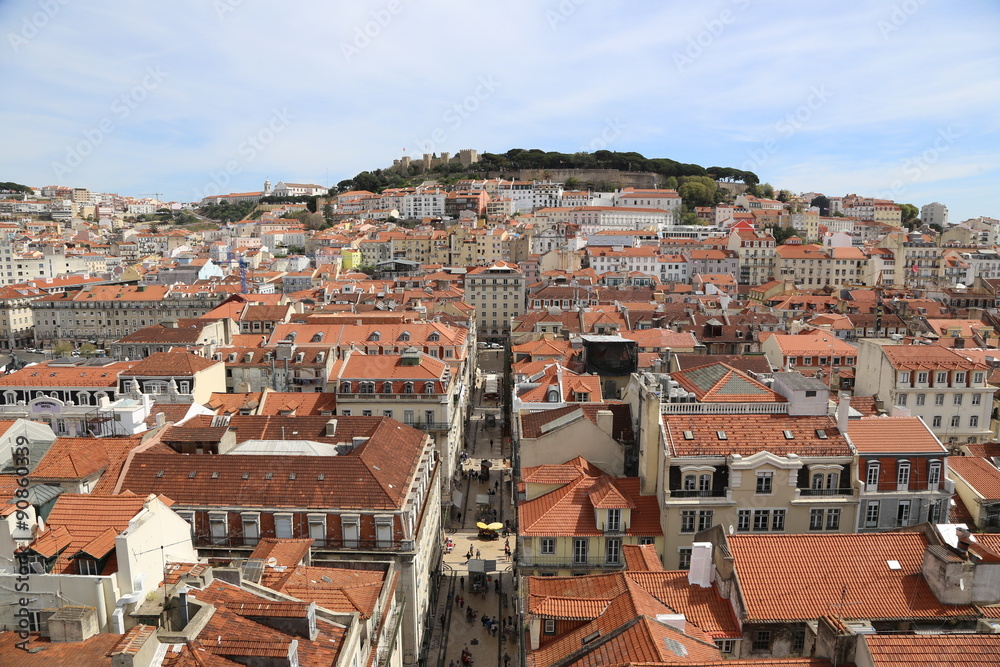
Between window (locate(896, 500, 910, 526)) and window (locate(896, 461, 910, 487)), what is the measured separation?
80 centimetres

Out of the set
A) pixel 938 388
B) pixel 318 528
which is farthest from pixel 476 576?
pixel 938 388

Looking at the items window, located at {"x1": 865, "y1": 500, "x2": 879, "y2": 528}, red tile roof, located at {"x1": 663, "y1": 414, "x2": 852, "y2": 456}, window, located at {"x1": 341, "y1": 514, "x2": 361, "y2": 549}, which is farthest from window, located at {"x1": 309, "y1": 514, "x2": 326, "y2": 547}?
window, located at {"x1": 865, "y1": 500, "x2": 879, "y2": 528}

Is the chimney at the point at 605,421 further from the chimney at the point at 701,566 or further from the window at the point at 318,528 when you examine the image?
the window at the point at 318,528

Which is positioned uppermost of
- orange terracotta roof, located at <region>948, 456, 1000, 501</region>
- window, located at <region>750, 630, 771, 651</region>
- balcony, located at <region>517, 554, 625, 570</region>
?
orange terracotta roof, located at <region>948, 456, 1000, 501</region>

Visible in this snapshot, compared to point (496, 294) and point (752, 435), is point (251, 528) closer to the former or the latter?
point (752, 435)

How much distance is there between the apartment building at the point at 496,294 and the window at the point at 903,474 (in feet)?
245

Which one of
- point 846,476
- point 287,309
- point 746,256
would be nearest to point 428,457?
point 846,476

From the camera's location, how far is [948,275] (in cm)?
12050

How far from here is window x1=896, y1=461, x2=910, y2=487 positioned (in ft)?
94.0

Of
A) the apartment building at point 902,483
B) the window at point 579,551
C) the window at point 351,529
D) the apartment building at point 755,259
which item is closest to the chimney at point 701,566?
the window at point 579,551

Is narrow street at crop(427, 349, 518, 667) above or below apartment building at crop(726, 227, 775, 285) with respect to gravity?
below

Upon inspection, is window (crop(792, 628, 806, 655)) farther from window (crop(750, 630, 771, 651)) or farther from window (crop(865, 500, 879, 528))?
window (crop(865, 500, 879, 528))

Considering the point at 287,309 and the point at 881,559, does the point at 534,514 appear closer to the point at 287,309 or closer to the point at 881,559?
the point at 881,559

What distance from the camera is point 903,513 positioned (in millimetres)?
28969
